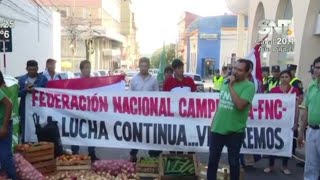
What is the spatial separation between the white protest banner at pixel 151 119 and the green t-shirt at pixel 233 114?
1861 millimetres

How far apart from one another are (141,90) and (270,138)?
232cm

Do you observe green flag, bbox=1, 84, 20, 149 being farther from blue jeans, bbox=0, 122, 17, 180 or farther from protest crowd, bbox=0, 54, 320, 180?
blue jeans, bbox=0, 122, 17, 180

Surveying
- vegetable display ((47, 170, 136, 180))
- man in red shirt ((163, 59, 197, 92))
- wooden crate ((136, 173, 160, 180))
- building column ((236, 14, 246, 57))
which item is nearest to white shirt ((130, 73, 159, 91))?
man in red shirt ((163, 59, 197, 92))

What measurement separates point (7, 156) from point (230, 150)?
2.86 metres

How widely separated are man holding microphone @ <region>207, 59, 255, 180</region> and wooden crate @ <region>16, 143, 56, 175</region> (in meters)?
2.55

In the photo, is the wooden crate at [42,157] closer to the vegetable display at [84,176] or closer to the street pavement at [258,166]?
the vegetable display at [84,176]

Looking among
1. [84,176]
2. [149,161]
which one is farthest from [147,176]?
[84,176]

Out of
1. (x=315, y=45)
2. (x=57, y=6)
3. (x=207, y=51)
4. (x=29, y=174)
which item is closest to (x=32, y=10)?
(x=315, y=45)

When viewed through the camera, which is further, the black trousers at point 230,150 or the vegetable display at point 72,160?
the vegetable display at point 72,160

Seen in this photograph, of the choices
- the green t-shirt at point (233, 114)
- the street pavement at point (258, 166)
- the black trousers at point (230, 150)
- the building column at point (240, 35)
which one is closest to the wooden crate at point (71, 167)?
the street pavement at point (258, 166)

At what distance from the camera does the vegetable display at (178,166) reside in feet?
23.4

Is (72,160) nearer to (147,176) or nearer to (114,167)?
(114,167)

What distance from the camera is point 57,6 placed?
76938mm

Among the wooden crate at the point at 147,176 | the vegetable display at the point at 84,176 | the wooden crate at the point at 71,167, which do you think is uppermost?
the wooden crate at the point at 71,167
